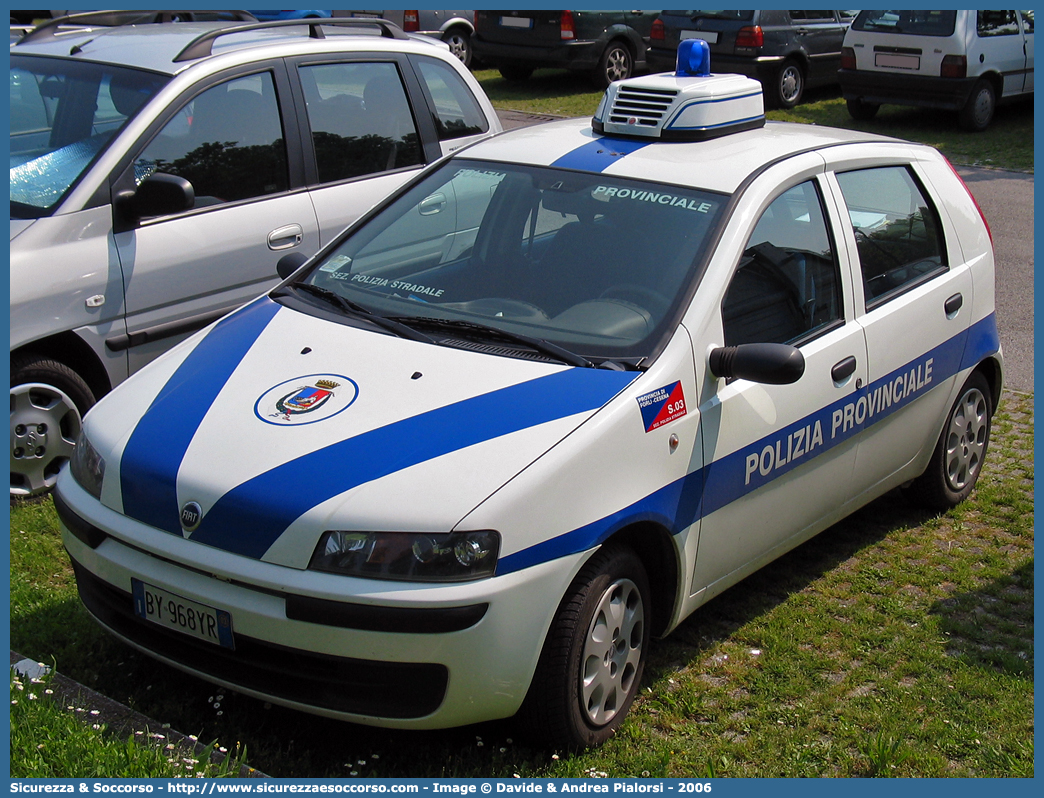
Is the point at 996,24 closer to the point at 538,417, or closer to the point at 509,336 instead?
the point at 509,336

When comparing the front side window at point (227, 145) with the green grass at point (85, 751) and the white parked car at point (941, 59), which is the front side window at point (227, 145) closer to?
the green grass at point (85, 751)

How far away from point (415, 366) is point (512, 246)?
0.85 meters

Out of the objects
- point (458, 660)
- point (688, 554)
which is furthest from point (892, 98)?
point (458, 660)

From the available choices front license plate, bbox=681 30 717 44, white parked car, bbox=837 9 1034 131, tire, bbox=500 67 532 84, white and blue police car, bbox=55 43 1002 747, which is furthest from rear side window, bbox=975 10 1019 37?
white and blue police car, bbox=55 43 1002 747

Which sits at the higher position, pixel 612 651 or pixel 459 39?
pixel 459 39

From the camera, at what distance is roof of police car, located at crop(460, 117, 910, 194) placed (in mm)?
4223

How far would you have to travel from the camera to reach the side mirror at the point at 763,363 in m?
3.59

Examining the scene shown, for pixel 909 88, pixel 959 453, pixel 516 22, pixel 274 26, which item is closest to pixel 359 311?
pixel 274 26

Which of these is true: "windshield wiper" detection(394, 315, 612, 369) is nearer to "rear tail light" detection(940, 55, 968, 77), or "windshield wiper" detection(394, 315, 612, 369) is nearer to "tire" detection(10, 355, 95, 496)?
"tire" detection(10, 355, 95, 496)

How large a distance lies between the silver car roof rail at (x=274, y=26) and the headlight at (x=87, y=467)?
2.56 metres

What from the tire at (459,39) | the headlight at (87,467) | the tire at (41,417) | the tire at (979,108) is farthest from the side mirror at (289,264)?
the tire at (459,39)

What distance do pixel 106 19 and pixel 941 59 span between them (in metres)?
10.9

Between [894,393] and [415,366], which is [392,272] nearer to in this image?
[415,366]

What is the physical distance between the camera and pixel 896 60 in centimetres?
1467
